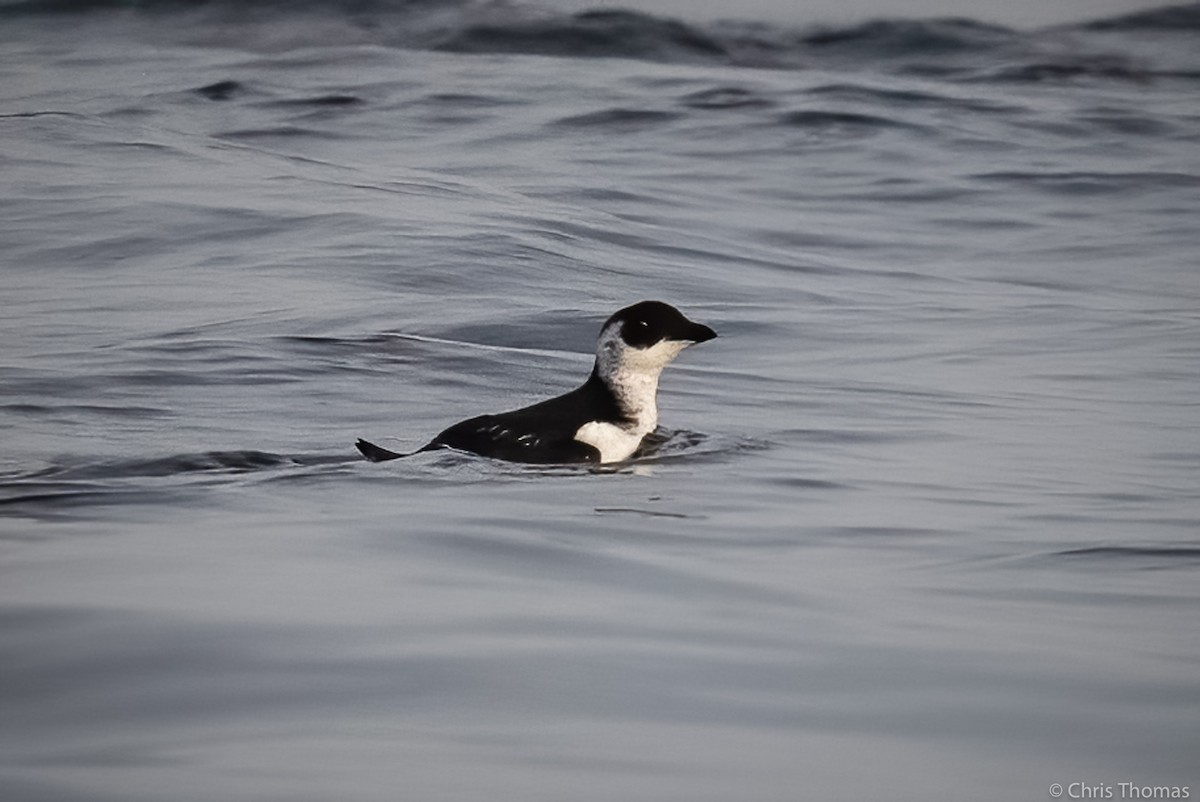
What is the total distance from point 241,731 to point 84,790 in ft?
1.80

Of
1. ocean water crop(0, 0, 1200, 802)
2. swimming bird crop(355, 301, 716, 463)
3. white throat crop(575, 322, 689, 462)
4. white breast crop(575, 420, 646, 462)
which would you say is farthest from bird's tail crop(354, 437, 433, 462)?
white throat crop(575, 322, 689, 462)

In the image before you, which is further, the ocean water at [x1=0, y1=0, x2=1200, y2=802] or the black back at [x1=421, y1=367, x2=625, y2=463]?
the black back at [x1=421, y1=367, x2=625, y2=463]

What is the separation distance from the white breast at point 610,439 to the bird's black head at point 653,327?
0.48 meters

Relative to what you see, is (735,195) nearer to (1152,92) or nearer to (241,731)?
(1152,92)

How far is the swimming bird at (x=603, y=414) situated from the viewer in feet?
33.3

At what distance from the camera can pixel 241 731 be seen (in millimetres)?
5250

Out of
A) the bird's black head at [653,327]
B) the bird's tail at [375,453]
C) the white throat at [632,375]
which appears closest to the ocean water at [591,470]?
the bird's tail at [375,453]

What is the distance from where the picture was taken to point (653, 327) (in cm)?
1116

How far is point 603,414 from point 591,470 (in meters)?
0.64

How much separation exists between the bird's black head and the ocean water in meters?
0.63

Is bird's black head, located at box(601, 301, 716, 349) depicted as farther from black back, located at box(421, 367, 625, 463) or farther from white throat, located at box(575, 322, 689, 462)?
black back, located at box(421, 367, 625, 463)

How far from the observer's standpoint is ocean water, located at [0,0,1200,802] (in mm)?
5332

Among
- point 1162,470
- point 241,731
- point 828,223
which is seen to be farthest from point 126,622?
point 828,223

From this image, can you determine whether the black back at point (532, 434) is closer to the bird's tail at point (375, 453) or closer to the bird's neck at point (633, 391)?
the bird's neck at point (633, 391)
